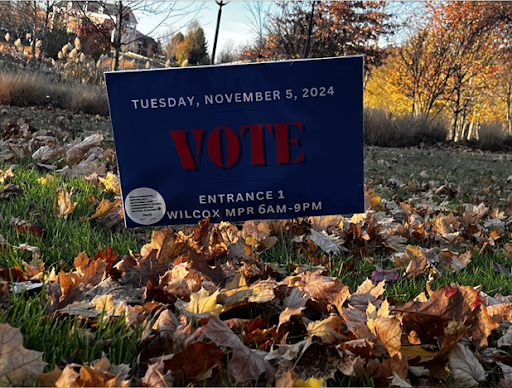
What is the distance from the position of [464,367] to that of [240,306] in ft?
2.34

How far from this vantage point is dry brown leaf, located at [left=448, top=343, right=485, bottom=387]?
1.17 m

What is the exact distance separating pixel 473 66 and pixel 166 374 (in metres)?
24.8

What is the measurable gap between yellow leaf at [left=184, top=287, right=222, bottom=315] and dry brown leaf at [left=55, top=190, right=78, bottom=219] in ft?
4.52

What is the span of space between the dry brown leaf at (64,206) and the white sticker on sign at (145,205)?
1.85 feet

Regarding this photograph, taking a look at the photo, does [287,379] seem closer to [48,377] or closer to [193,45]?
[48,377]


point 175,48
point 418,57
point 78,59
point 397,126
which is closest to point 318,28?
point 418,57

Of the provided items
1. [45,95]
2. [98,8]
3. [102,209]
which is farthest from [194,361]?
[98,8]

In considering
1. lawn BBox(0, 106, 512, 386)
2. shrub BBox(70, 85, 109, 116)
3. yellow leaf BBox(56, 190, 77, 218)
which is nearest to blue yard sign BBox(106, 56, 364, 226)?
lawn BBox(0, 106, 512, 386)

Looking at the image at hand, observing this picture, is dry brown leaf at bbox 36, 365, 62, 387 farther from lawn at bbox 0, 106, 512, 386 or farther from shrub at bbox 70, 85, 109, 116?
shrub at bbox 70, 85, 109, 116

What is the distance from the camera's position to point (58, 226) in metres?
2.11

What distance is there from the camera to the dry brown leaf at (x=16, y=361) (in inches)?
37.3

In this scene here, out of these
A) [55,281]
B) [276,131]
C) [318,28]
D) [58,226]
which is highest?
[318,28]

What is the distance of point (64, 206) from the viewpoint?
2.36m

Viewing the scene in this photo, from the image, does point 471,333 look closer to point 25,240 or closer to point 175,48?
point 25,240
